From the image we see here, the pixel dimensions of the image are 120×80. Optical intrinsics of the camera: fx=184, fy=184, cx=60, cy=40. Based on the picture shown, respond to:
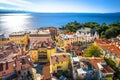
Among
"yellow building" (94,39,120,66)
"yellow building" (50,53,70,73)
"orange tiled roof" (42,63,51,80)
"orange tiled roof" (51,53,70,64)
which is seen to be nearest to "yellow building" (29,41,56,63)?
"orange tiled roof" (42,63,51,80)

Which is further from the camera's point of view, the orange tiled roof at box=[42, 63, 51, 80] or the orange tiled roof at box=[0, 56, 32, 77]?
the orange tiled roof at box=[42, 63, 51, 80]

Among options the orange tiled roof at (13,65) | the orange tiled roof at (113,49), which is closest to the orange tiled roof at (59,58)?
the orange tiled roof at (13,65)

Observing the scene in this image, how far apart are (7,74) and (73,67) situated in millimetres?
10630

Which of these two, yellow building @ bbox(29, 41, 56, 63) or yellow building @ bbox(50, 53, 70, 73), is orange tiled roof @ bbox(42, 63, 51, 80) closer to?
yellow building @ bbox(50, 53, 70, 73)

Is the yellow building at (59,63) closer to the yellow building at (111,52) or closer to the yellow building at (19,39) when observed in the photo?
the yellow building at (111,52)

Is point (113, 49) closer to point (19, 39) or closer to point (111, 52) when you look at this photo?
point (111, 52)

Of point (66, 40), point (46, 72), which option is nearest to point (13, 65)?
point (46, 72)

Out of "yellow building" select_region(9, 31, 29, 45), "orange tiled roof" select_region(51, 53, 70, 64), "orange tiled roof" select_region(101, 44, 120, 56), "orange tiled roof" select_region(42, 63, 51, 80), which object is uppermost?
"orange tiled roof" select_region(51, 53, 70, 64)

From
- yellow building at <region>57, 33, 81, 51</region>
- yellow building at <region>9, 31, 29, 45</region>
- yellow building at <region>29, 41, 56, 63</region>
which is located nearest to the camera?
yellow building at <region>29, 41, 56, 63</region>

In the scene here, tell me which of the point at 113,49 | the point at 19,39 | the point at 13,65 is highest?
the point at 113,49

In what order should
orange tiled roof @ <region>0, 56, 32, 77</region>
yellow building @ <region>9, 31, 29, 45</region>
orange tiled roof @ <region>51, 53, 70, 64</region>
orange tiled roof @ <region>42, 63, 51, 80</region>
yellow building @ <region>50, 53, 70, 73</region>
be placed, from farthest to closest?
yellow building @ <region>9, 31, 29, 45</region> < orange tiled roof @ <region>51, 53, 70, 64</region> < yellow building @ <region>50, 53, 70, 73</region> < orange tiled roof @ <region>42, 63, 51, 80</region> < orange tiled roof @ <region>0, 56, 32, 77</region>

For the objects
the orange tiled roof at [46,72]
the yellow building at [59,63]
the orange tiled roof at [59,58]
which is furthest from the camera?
the orange tiled roof at [59,58]

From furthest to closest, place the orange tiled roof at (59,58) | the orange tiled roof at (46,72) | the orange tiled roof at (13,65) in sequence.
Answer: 1. the orange tiled roof at (59,58)
2. the orange tiled roof at (46,72)
3. the orange tiled roof at (13,65)

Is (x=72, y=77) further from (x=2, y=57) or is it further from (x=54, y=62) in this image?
(x=2, y=57)
